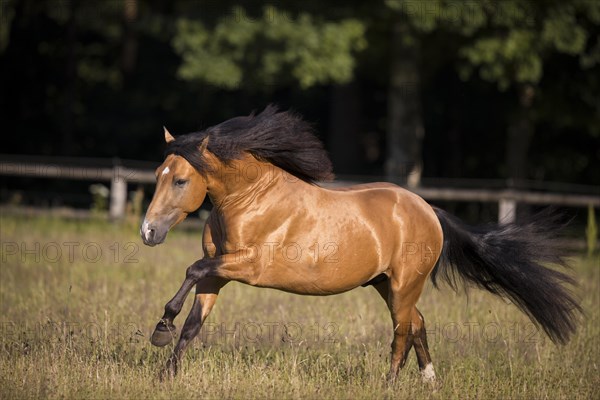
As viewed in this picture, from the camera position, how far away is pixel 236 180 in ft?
18.6

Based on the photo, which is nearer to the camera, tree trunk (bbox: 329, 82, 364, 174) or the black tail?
the black tail

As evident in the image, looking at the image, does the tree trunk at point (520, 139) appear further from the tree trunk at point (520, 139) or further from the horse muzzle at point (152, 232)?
the horse muzzle at point (152, 232)

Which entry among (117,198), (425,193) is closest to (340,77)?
(425,193)

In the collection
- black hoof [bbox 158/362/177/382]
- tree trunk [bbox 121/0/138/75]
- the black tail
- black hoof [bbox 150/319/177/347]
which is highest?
tree trunk [bbox 121/0/138/75]

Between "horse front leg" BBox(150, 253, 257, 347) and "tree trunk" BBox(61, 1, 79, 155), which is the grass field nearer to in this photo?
"horse front leg" BBox(150, 253, 257, 347)

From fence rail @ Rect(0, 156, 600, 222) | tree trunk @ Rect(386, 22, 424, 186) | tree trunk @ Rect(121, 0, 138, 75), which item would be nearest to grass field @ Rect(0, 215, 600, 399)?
fence rail @ Rect(0, 156, 600, 222)

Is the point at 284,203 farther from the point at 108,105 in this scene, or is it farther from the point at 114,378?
the point at 108,105

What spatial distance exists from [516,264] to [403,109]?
1195 centimetres

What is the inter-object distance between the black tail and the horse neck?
1.83 meters

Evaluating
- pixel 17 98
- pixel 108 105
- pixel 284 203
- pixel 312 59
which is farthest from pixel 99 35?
pixel 284 203

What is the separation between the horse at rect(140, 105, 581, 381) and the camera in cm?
545

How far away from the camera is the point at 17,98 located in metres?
21.6

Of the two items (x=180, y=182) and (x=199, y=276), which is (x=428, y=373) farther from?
(x=180, y=182)

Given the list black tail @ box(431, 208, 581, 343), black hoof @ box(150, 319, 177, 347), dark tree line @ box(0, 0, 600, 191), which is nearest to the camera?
black hoof @ box(150, 319, 177, 347)
